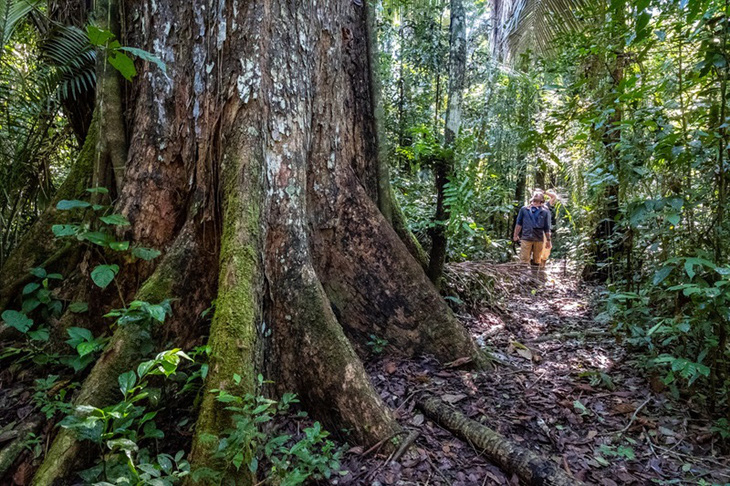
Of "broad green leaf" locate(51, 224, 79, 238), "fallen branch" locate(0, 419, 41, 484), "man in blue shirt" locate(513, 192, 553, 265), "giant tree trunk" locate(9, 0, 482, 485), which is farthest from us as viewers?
"man in blue shirt" locate(513, 192, 553, 265)

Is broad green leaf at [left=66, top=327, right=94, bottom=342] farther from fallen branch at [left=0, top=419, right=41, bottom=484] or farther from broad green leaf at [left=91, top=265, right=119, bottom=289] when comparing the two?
fallen branch at [left=0, top=419, right=41, bottom=484]

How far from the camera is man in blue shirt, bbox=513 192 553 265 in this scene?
6.93m

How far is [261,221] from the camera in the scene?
2.35 meters

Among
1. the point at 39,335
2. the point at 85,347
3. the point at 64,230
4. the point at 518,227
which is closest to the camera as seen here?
the point at 85,347

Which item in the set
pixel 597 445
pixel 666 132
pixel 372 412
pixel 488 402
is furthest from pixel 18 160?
pixel 666 132

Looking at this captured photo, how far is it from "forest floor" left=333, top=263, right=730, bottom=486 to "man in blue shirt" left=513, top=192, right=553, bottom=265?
3.54m

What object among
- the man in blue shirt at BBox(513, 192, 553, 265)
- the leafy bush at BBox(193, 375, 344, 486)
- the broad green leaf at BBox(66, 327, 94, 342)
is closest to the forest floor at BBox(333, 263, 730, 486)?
the leafy bush at BBox(193, 375, 344, 486)

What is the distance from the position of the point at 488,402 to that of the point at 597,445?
0.62m

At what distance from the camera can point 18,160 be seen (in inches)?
119

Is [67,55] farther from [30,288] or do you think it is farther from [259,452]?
[259,452]

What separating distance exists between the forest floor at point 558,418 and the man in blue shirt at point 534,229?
3545mm

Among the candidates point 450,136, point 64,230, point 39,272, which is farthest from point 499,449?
point 39,272

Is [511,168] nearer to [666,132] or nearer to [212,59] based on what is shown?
[666,132]

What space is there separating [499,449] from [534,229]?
5.52 m
